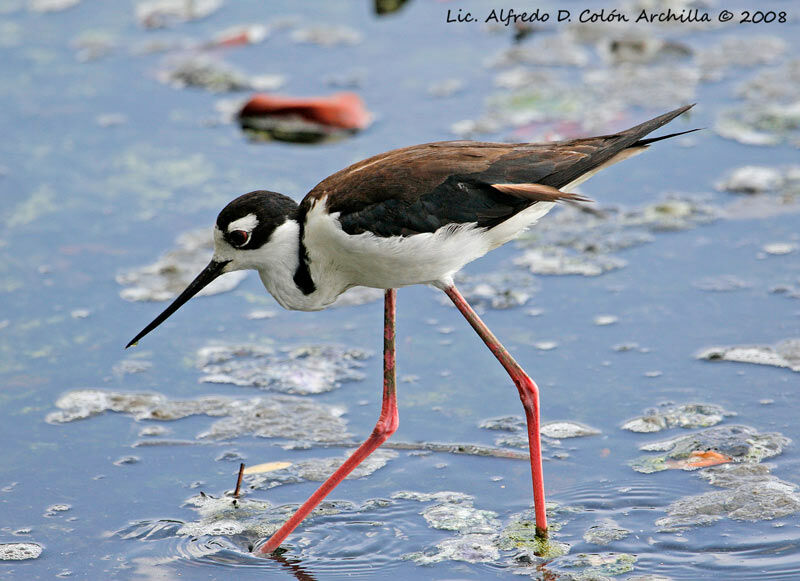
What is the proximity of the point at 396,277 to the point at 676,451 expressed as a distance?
1.24 m

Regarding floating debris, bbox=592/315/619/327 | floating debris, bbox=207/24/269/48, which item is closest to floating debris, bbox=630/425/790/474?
floating debris, bbox=592/315/619/327

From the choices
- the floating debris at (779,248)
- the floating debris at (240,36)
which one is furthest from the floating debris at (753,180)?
the floating debris at (240,36)

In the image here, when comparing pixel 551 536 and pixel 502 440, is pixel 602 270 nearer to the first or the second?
pixel 502 440

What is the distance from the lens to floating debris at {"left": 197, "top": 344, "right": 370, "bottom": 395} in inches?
196

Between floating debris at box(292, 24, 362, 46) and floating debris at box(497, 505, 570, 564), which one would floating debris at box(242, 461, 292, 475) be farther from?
floating debris at box(292, 24, 362, 46)

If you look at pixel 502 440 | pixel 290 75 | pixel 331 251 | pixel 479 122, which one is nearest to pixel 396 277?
pixel 331 251

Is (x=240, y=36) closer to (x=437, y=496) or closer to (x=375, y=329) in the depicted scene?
(x=375, y=329)

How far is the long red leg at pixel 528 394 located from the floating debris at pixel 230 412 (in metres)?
0.80

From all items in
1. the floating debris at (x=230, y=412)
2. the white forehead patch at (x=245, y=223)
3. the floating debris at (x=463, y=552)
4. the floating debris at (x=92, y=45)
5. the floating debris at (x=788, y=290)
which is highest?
the floating debris at (x=92, y=45)

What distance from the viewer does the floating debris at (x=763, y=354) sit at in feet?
15.7

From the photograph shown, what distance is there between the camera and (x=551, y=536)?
3.98 meters

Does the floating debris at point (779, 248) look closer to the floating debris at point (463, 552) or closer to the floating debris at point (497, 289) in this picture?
the floating debris at point (497, 289)

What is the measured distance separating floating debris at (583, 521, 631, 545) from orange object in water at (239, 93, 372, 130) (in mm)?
3337

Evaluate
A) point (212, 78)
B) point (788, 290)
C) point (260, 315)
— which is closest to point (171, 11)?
point (212, 78)
